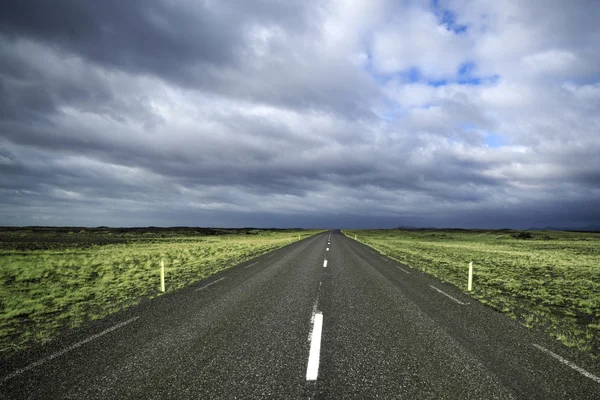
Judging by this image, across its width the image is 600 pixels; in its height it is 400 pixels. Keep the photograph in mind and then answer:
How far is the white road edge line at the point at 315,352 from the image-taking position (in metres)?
4.34

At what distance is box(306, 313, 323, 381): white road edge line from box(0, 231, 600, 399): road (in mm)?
27

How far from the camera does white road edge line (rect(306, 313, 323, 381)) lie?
4.34 m

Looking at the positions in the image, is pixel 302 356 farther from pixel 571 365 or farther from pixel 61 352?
pixel 571 365

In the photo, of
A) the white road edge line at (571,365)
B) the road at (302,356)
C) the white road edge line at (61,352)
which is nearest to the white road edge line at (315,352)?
the road at (302,356)

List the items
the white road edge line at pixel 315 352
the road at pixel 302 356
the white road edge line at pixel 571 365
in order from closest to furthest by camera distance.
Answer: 1. the road at pixel 302 356
2. the white road edge line at pixel 315 352
3. the white road edge line at pixel 571 365

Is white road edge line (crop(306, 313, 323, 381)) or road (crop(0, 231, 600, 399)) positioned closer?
road (crop(0, 231, 600, 399))

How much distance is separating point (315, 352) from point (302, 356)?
10.7 inches

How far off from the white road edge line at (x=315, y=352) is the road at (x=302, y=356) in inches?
1.1

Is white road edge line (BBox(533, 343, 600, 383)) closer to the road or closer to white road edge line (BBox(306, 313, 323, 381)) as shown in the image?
the road

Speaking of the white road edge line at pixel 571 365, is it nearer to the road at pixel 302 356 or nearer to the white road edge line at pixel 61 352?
the road at pixel 302 356

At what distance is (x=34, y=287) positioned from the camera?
12.0 metres

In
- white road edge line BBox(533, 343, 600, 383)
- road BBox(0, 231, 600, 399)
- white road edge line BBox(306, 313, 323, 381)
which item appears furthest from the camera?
white road edge line BBox(533, 343, 600, 383)

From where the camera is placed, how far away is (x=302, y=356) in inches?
194

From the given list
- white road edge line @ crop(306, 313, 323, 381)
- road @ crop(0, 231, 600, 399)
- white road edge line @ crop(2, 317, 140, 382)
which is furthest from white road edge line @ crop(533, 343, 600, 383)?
white road edge line @ crop(2, 317, 140, 382)
